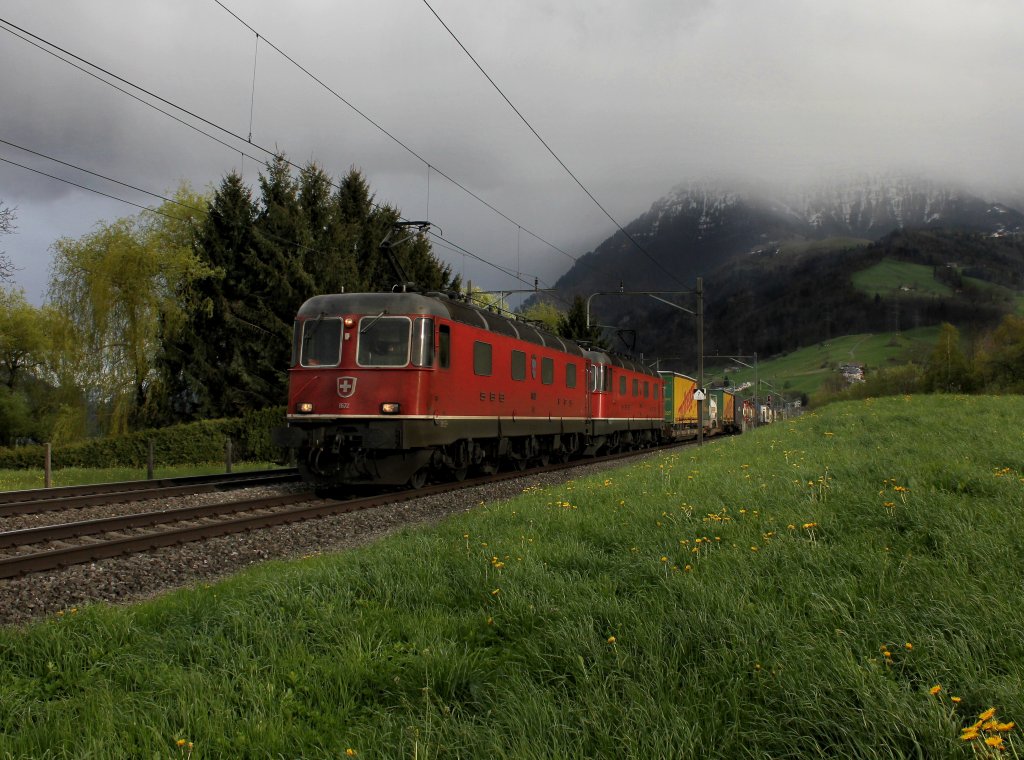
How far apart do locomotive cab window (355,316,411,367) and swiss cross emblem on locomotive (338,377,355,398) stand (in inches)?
14.1

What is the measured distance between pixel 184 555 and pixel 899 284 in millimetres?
208020

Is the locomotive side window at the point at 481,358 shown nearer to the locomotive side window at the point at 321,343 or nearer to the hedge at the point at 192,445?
the locomotive side window at the point at 321,343

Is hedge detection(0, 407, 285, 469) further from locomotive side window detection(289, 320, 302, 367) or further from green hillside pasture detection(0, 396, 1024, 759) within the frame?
green hillside pasture detection(0, 396, 1024, 759)

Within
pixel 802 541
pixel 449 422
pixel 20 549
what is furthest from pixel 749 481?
pixel 20 549

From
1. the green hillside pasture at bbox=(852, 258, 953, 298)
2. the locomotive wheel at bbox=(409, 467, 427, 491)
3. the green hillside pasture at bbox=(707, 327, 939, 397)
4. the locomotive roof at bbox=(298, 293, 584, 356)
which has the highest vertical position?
the green hillside pasture at bbox=(852, 258, 953, 298)

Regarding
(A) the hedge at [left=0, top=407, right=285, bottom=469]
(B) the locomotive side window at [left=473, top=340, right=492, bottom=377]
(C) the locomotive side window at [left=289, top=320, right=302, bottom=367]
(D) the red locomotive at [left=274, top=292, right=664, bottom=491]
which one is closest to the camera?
(D) the red locomotive at [left=274, top=292, right=664, bottom=491]

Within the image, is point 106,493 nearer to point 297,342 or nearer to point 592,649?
point 297,342

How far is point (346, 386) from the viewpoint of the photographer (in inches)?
571

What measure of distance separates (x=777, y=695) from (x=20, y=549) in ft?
31.6

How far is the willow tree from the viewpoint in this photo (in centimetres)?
3462

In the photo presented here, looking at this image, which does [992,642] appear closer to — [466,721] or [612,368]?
[466,721]

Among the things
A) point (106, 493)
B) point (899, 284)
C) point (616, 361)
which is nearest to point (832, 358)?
point (899, 284)

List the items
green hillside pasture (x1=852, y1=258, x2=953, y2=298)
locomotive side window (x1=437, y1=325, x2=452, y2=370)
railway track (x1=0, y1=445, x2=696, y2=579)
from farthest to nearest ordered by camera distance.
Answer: green hillside pasture (x1=852, y1=258, x2=953, y2=298) → locomotive side window (x1=437, y1=325, x2=452, y2=370) → railway track (x1=0, y1=445, x2=696, y2=579)

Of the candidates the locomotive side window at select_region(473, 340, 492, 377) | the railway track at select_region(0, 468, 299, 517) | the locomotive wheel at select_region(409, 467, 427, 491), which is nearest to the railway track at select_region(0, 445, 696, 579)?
the railway track at select_region(0, 468, 299, 517)
